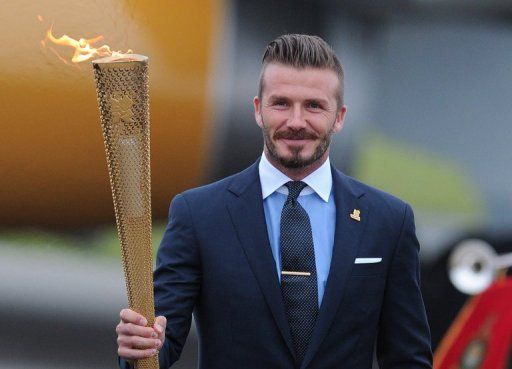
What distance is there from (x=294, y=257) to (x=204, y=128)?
77.5 inches

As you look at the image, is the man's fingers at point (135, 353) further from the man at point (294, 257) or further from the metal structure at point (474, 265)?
the metal structure at point (474, 265)

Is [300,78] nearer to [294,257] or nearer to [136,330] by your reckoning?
[294,257]

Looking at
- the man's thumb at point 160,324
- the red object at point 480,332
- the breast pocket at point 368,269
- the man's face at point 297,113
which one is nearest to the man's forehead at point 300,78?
the man's face at point 297,113

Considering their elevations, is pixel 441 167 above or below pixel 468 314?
above

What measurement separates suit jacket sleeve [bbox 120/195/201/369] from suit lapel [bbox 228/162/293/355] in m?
0.10

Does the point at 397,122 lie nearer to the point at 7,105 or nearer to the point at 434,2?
the point at 434,2

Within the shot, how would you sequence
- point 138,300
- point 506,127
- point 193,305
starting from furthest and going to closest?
point 506,127 → point 193,305 → point 138,300

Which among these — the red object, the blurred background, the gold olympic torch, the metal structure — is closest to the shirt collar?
the gold olympic torch

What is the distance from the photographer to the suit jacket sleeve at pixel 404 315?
2.37 meters

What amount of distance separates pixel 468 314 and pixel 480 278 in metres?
0.14

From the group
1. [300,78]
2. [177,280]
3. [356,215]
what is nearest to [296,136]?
[300,78]

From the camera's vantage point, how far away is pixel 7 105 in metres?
4.14

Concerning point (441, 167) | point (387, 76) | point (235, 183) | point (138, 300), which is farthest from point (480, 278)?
point (138, 300)

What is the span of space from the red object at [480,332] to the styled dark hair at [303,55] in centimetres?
203
